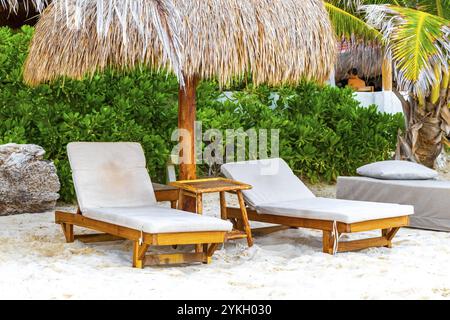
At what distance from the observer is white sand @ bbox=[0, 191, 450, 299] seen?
448cm

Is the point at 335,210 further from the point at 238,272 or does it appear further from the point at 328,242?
the point at 238,272

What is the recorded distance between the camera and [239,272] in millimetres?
5133

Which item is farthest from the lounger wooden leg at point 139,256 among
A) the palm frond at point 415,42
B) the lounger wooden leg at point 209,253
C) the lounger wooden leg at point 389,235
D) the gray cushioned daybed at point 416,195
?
the palm frond at point 415,42

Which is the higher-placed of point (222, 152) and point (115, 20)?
point (115, 20)

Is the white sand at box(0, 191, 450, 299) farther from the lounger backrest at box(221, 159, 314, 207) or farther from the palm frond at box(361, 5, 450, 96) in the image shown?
the palm frond at box(361, 5, 450, 96)

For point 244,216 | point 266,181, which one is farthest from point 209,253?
point 266,181

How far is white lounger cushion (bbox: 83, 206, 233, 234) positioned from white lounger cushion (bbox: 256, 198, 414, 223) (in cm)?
81

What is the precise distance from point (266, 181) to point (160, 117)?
9.56ft

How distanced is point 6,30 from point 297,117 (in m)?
3.81

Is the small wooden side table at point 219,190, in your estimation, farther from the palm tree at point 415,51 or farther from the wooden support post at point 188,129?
Result: the palm tree at point 415,51

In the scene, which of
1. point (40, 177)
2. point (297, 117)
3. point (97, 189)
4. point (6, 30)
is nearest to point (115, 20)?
point (97, 189)

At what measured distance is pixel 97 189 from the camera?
5988mm

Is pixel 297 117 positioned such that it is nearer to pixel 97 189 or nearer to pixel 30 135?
pixel 30 135

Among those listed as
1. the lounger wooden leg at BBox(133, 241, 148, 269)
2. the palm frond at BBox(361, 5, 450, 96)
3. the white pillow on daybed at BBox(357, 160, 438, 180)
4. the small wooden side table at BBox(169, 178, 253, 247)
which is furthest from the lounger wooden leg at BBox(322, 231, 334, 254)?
the palm frond at BBox(361, 5, 450, 96)
